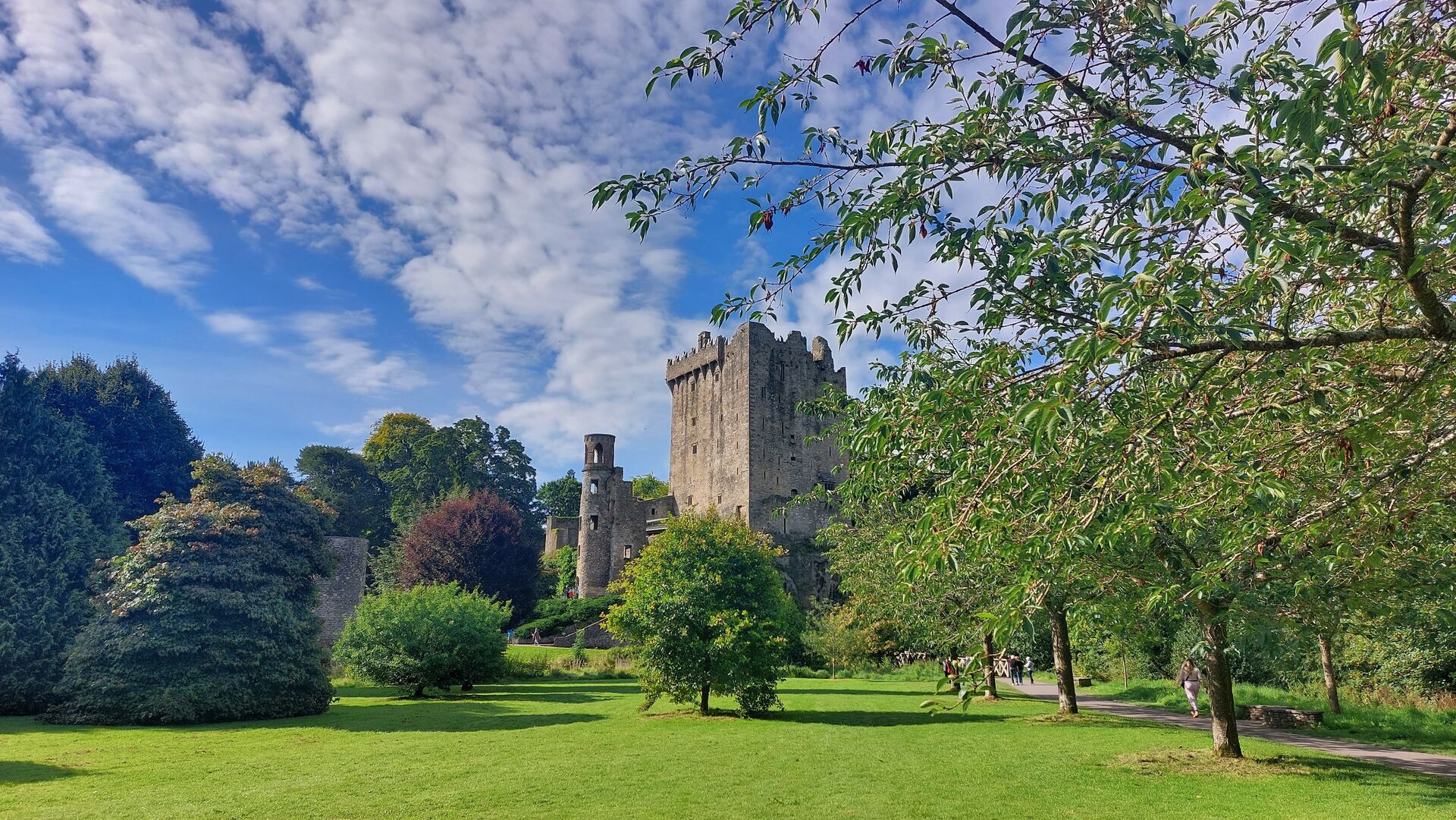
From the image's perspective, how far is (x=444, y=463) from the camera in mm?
69000

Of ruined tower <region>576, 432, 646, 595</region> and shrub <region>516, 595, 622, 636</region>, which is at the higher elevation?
ruined tower <region>576, 432, 646, 595</region>

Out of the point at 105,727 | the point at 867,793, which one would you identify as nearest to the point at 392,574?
the point at 105,727

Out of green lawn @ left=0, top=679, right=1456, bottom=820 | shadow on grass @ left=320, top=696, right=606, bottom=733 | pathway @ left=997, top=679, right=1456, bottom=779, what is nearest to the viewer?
green lawn @ left=0, top=679, right=1456, bottom=820

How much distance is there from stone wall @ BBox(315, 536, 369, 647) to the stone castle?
67.0 ft

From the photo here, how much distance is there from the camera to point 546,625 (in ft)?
164

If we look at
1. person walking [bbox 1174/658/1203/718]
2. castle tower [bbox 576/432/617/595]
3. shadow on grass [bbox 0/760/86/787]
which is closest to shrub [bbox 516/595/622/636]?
castle tower [bbox 576/432/617/595]

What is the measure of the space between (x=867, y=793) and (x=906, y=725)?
7.37 meters

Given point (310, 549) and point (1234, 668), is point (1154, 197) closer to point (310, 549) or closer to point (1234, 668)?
point (310, 549)

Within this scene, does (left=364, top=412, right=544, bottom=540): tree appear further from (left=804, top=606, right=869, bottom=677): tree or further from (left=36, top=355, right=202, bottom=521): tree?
(left=804, top=606, right=869, bottom=677): tree

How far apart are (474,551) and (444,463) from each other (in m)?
18.8

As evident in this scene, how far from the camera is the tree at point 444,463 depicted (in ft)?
222

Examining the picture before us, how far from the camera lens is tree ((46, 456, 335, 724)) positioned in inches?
715

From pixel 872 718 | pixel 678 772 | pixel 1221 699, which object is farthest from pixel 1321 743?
pixel 678 772

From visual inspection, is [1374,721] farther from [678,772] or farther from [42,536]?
[42,536]
